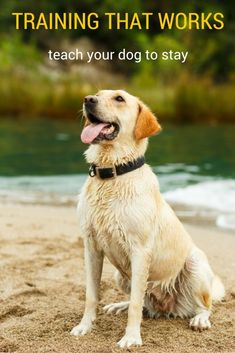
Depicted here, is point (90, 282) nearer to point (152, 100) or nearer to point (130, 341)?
point (130, 341)

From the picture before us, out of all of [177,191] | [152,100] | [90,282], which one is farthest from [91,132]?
[152,100]

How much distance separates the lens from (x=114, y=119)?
4.57 meters

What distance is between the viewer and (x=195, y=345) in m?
4.44

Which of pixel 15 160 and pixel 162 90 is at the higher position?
pixel 162 90

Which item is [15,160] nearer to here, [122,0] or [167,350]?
[167,350]

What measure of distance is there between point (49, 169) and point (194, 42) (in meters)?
29.2

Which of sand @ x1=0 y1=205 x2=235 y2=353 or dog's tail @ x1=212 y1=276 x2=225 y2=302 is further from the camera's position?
dog's tail @ x1=212 y1=276 x2=225 y2=302

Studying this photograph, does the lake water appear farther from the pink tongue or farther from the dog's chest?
the pink tongue

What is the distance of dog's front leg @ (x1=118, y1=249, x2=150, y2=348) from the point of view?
4516mm

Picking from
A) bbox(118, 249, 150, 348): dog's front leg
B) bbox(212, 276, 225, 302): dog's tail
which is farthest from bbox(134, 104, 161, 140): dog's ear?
bbox(212, 276, 225, 302): dog's tail

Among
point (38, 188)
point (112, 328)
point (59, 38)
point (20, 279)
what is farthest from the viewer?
point (59, 38)

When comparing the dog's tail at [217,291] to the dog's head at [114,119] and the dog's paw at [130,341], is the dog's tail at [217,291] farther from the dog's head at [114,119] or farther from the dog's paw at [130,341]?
the dog's head at [114,119]

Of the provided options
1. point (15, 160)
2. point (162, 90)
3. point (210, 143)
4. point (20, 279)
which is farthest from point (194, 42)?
point (20, 279)

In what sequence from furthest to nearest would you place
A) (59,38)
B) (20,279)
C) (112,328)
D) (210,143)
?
(59,38) → (210,143) → (20,279) → (112,328)
